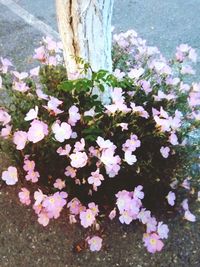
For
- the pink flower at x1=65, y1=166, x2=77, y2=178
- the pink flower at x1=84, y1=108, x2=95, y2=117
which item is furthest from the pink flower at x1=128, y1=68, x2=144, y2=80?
the pink flower at x1=65, y1=166, x2=77, y2=178

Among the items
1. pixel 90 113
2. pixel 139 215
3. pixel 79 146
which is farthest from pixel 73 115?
pixel 139 215

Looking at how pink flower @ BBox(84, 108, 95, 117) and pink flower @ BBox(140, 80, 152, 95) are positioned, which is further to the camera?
pink flower @ BBox(140, 80, 152, 95)

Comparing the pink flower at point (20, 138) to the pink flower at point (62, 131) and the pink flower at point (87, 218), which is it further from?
the pink flower at point (87, 218)

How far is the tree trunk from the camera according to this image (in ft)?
7.49

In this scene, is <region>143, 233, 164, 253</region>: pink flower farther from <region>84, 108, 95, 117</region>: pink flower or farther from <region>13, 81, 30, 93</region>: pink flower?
<region>13, 81, 30, 93</region>: pink flower

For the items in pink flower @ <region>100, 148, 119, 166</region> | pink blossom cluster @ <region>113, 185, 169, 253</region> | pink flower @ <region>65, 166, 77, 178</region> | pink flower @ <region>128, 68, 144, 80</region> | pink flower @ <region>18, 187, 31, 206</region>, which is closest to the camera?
pink flower @ <region>100, 148, 119, 166</region>

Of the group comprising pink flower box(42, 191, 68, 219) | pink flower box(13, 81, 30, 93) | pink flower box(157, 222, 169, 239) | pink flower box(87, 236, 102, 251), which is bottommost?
pink flower box(87, 236, 102, 251)

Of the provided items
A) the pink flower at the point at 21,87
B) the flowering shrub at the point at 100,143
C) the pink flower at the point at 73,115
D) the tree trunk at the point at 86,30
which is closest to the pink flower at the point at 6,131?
the flowering shrub at the point at 100,143

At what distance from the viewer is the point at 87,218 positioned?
7.45 feet

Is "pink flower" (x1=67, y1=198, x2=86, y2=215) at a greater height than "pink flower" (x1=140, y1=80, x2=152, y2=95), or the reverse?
"pink flower" (x1=140, y1=80, x2=152, y2=95)

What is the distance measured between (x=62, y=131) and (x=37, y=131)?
123 mm

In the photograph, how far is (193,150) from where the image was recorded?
8.14 feet

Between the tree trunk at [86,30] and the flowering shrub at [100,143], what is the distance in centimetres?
9

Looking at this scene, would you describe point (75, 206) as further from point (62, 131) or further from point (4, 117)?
point (4, 117)
